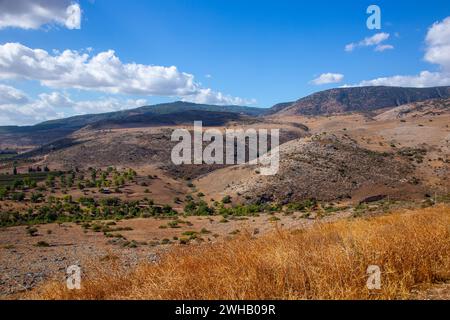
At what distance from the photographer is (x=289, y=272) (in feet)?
17.7

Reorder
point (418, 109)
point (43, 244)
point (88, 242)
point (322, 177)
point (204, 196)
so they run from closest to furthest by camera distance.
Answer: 1. point (43, 244)
2. point (88, 242)
3. point (322, 177)
4. point (204, 196)
5. point (418, 109)

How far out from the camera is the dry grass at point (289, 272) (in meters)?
5.07

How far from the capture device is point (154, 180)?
64.1 m

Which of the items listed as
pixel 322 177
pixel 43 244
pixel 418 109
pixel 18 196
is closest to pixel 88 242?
pixel 43 244

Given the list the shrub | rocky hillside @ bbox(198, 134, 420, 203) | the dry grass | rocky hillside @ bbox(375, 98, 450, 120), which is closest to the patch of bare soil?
the shrub

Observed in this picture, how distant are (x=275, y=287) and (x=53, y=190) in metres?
56.0

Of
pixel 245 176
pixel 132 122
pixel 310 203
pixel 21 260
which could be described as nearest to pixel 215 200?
pixel 245 176

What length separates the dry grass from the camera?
5.07 meters

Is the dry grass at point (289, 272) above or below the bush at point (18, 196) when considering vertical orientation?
above

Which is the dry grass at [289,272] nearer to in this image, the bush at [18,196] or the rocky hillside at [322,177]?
the rocky hillside at [322,177]

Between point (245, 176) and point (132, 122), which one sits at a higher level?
point (132, 122)

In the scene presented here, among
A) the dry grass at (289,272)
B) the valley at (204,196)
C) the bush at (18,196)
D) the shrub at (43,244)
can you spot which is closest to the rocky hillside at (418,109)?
the valley at (204,196)

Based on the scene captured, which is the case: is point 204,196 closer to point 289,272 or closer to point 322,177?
point 322,177

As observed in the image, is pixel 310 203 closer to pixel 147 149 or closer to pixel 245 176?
pixel 245 176
